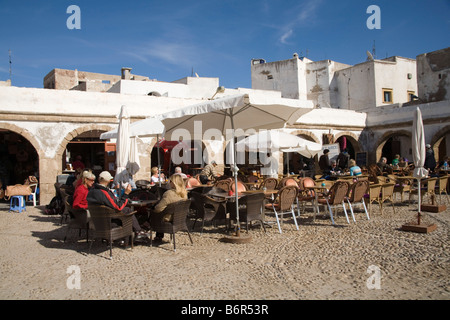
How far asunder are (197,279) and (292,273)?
110 cm

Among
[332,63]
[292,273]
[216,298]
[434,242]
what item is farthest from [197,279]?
[332,63]

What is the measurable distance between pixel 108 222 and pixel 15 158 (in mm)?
11799

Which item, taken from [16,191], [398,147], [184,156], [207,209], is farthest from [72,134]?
[398,147]

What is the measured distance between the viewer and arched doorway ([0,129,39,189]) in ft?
44.8

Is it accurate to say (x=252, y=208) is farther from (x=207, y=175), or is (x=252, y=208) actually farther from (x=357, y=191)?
(x=207, y=175)

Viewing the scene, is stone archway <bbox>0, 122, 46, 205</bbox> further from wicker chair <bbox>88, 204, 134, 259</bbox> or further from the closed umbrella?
wicker chair <bbox>88, 204, 134, 259</bbox>

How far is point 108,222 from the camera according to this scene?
4820 millimetres

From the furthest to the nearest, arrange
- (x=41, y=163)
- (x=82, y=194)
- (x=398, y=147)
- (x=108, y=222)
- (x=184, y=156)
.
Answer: (x=398, y=147) < (x=184, y=156) < (x=41, y=163) < (x=82, y=194) < (x=108, y=222)

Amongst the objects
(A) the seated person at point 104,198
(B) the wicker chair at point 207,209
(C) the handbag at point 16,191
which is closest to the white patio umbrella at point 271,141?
(B) the wicker chair at point 207,209

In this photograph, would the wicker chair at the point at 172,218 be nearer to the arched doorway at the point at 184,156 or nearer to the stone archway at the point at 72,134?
the stone archway at the point at 72,134

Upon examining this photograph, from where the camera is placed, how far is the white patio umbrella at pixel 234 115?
17.3ft

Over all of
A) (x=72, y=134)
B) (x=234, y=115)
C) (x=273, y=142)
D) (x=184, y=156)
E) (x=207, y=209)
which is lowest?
(x=207, y=209)

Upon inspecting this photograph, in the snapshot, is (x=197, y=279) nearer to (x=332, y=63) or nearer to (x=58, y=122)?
(x=58, y=122)

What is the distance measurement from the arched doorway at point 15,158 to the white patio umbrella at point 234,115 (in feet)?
29.6
